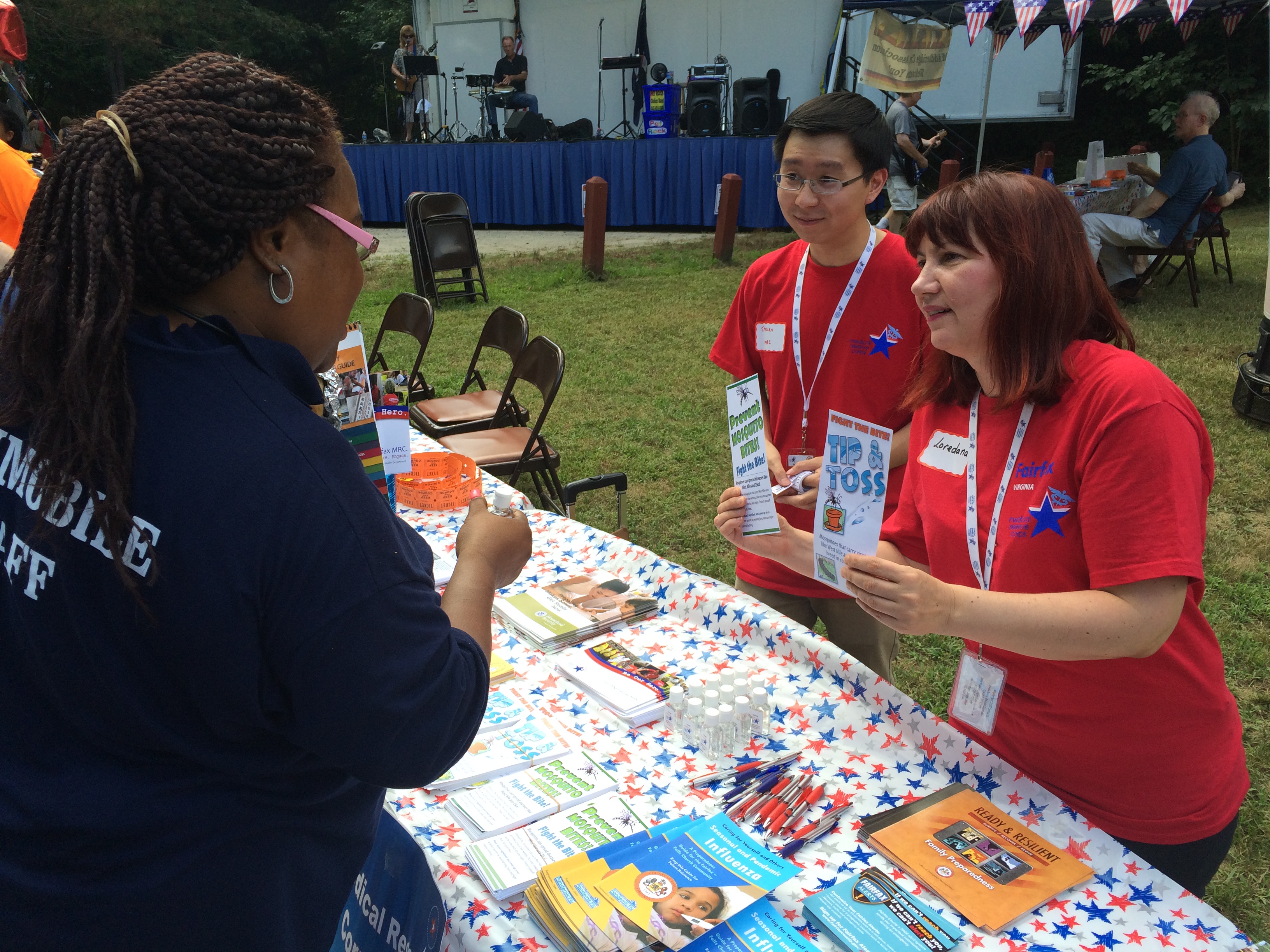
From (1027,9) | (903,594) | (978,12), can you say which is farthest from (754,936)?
(978,12)

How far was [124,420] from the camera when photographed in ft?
2.67

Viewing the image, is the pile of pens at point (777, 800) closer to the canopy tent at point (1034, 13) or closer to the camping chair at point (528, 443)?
the camping chair at point (528, 443)

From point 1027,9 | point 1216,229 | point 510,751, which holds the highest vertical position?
point 1027,9

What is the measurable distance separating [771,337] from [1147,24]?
1267 centimetres

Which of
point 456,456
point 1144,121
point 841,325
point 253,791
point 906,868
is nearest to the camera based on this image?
point 253,791

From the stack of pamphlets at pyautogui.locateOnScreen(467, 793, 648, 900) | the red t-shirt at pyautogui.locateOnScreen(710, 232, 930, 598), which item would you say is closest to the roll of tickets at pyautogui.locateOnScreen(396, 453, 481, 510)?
the red t-shirt at pyautogui.locateOnScreen(710, 232, 930, 598)

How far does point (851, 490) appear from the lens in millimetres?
1387

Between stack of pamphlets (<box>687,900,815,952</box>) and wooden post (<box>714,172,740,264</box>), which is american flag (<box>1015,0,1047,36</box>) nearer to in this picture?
wooden post (<box>714,172,740,264</box>)

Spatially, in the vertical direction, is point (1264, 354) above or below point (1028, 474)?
below

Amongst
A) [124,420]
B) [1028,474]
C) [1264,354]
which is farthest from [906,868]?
[1264,354]

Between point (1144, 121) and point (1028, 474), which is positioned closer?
point (1028, 474)

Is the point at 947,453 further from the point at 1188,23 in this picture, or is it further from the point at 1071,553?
the point at 1188,23

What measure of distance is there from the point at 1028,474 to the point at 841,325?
870mm

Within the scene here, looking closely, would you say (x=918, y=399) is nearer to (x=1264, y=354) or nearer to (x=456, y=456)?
(x=456, y=456)
